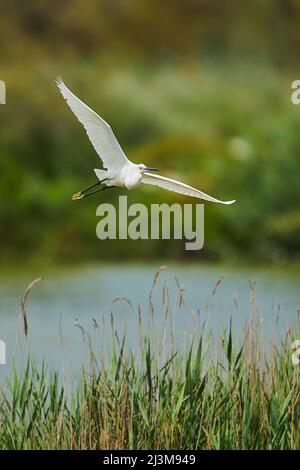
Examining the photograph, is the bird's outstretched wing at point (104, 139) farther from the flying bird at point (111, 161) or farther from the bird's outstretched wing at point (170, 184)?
the bird's outstretched wing at point (170, 184)

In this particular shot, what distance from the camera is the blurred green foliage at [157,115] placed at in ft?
46.3

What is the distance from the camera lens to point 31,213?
14906 mm

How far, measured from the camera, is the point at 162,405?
4.66 m

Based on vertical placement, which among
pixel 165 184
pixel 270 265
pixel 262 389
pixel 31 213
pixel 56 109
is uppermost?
pixel 56 109

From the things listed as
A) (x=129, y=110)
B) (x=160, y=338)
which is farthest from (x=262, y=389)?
(x=129, y=110)

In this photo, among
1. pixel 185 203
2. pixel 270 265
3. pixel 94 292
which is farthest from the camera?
pixel 185 203

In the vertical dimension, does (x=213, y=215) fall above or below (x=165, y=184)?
above

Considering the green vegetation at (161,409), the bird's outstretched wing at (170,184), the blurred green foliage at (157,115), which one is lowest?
the green vegetation at (161,409)

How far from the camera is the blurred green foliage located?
14.1 metres

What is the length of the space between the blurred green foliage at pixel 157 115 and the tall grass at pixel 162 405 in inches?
341

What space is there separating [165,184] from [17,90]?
13628mm

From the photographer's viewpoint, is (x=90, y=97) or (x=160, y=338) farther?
(x=90, y=97)

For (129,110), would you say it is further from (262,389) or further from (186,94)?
(262,389)

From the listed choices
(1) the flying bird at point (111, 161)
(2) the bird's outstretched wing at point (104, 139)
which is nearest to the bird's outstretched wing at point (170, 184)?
(1) the flying bird at point (111, 161)
